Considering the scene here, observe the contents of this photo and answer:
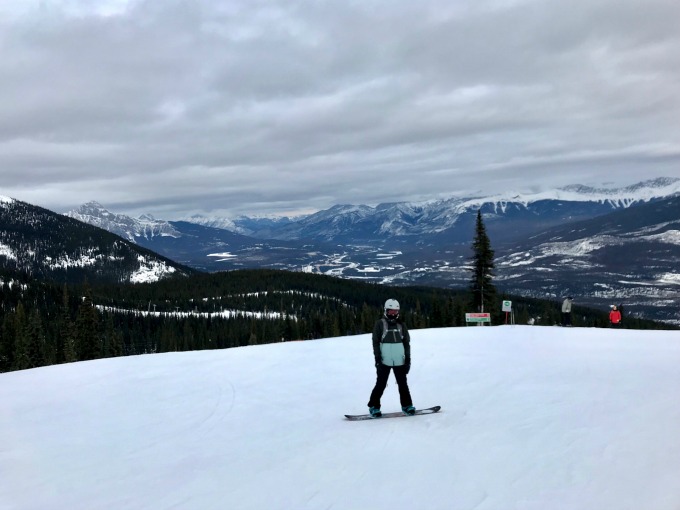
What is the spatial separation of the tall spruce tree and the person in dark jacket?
43.4 meters

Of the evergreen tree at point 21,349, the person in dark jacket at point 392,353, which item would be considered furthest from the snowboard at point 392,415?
the evergreen tree at point 21,349

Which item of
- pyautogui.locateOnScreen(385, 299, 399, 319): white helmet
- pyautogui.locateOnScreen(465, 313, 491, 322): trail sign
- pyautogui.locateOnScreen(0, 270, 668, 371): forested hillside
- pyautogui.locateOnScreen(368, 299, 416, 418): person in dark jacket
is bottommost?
pyautogui.locateOnScreen(0, 270, 668, 371): forested hillside

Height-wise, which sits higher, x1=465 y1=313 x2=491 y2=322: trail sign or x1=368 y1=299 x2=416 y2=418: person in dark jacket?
x1=368 y1=299 x2=416 y2=418: person in dark jacket

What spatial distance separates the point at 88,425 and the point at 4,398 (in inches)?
193

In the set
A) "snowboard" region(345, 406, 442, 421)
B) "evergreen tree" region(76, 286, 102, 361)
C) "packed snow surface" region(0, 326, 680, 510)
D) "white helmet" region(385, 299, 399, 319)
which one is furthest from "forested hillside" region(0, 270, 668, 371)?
"white helmet" region(385, 299, 399, 319)

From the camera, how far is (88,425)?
11898 mm

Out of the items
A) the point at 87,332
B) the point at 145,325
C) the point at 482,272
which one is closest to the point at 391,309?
the point at 482,272

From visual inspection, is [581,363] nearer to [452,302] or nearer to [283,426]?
[283,426]

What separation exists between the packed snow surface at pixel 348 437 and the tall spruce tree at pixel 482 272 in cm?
3463

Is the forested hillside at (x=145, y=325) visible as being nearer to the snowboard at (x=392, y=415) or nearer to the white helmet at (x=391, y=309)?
the snowboard at (x=392, y=415)

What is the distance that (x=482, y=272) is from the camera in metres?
53.2

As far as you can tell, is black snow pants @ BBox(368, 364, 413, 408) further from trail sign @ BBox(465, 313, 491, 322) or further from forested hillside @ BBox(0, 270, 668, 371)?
forested hillside @ BBox(0, 270, 668, 371)

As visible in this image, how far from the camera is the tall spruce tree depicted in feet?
173

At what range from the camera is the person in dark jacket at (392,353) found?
10938mm
